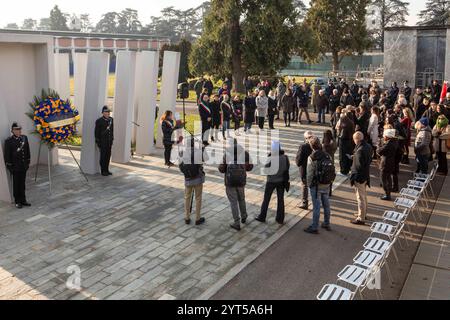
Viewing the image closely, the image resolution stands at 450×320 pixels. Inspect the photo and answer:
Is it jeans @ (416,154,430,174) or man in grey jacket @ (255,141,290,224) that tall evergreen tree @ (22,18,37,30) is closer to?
jeans @ (416,154,430,174)

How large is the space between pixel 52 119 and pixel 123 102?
2.79 meters

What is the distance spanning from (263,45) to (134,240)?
2213 centimetres

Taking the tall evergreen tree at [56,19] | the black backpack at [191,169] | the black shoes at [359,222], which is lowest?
the black shoes at [359,222]

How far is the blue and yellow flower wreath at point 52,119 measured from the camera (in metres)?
11.1

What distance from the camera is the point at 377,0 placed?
67312mm

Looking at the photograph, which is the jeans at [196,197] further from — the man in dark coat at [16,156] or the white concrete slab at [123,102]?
the white concrete slab at [123,102]

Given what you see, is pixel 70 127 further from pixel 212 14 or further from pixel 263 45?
pixel 212 14

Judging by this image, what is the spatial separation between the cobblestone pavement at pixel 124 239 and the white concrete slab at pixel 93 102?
622 mm

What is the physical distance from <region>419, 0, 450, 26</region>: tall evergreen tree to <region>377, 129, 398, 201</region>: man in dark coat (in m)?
62.0

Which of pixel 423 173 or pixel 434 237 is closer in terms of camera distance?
pixel 434 237

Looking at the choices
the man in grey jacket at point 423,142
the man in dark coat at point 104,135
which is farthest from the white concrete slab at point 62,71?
the man in grey jacket at point 423,142

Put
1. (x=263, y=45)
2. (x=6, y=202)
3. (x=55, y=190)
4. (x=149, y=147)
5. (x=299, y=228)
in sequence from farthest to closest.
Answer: (x=263, y=45)
(x=149, y=147)
(x=55, y=190)
(x=6, y=202)
(x=299, y=228)

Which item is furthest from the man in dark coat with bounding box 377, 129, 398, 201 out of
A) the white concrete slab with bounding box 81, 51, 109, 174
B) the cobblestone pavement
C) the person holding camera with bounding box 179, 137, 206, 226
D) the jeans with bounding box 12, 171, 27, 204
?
the jeans with bounding box 12, 171, 27, 204
